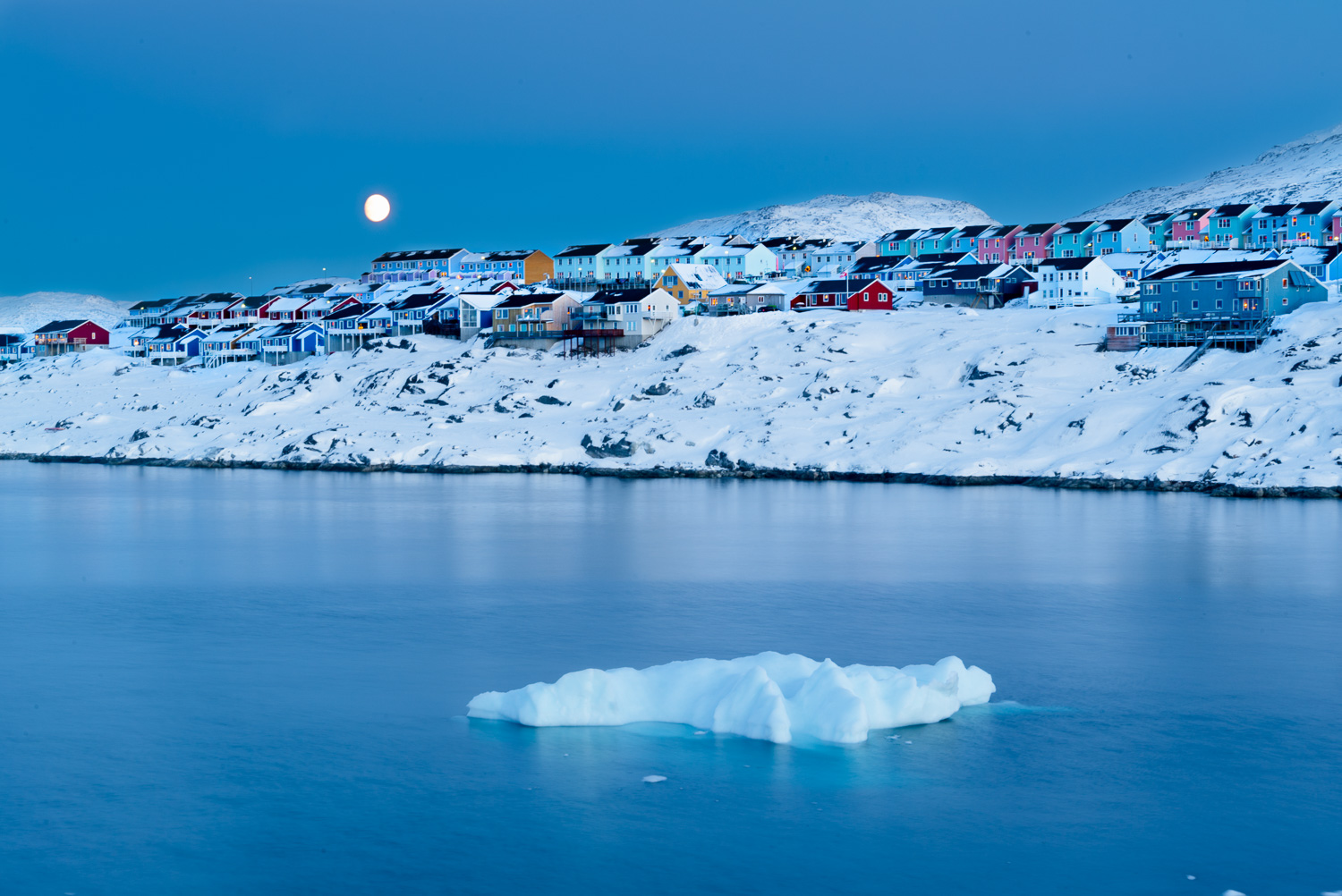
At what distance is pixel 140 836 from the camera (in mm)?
14625

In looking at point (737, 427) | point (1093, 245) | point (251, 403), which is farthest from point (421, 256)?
point (737, 427)

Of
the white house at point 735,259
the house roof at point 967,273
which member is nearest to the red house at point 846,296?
the house roof at point 967,273

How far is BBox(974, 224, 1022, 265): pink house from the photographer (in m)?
124

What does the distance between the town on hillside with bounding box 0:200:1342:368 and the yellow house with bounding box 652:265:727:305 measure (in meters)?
0.17

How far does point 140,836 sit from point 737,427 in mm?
56314

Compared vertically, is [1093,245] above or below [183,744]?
above

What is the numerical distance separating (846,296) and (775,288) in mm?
5991

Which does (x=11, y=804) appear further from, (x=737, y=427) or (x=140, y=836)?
(x=737, y=427)

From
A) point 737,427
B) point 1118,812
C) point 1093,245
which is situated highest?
point 1093,245

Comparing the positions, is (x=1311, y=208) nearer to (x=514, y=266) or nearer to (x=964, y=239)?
(x=964, y=239)


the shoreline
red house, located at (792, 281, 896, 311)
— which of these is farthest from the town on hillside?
the shoreline

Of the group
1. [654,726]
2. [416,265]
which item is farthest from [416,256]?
[654,726]

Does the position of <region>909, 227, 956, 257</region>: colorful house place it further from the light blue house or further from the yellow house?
the yellow house

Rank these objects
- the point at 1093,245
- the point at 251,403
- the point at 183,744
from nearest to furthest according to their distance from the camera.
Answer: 1. the point at 183,744
2. the point at 251,403
3. the point at 1093,245
